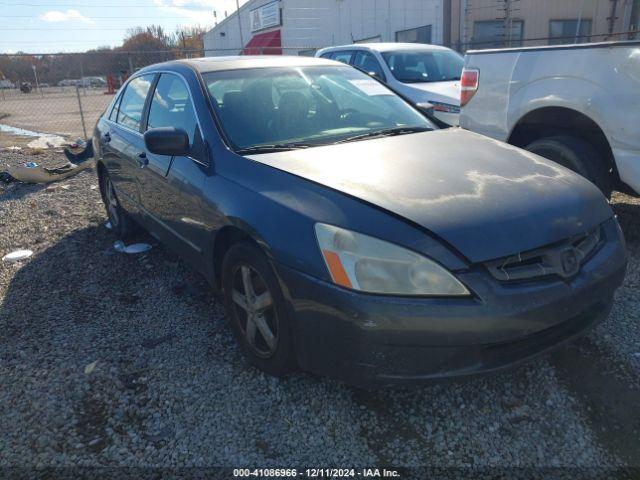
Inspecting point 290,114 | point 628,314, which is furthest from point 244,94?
point 628,314

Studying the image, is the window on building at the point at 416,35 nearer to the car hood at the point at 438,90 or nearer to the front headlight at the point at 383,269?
the car hood at the point at 438,90

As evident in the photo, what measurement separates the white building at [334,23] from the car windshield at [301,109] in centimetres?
1271

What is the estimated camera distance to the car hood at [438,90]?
302 inches

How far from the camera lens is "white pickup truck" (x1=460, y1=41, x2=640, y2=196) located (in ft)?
12.2

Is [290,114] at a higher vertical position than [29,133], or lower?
higher

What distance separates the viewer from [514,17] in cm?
1894

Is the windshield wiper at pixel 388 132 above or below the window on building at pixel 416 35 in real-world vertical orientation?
below

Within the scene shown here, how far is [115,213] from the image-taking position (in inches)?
204

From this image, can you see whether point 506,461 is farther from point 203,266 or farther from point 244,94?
point 244,94

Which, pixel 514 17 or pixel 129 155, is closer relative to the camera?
pixel 129 155

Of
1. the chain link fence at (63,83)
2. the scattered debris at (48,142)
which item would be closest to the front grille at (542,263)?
the scattered debris at (48,142)

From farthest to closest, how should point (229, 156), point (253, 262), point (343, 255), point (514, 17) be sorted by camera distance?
point (514, 17) < point (229, 156) < point (253, 262) < point (343, 255)

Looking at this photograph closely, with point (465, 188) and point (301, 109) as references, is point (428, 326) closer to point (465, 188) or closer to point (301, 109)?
point (465, 188)

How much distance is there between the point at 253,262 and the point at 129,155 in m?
2.23
